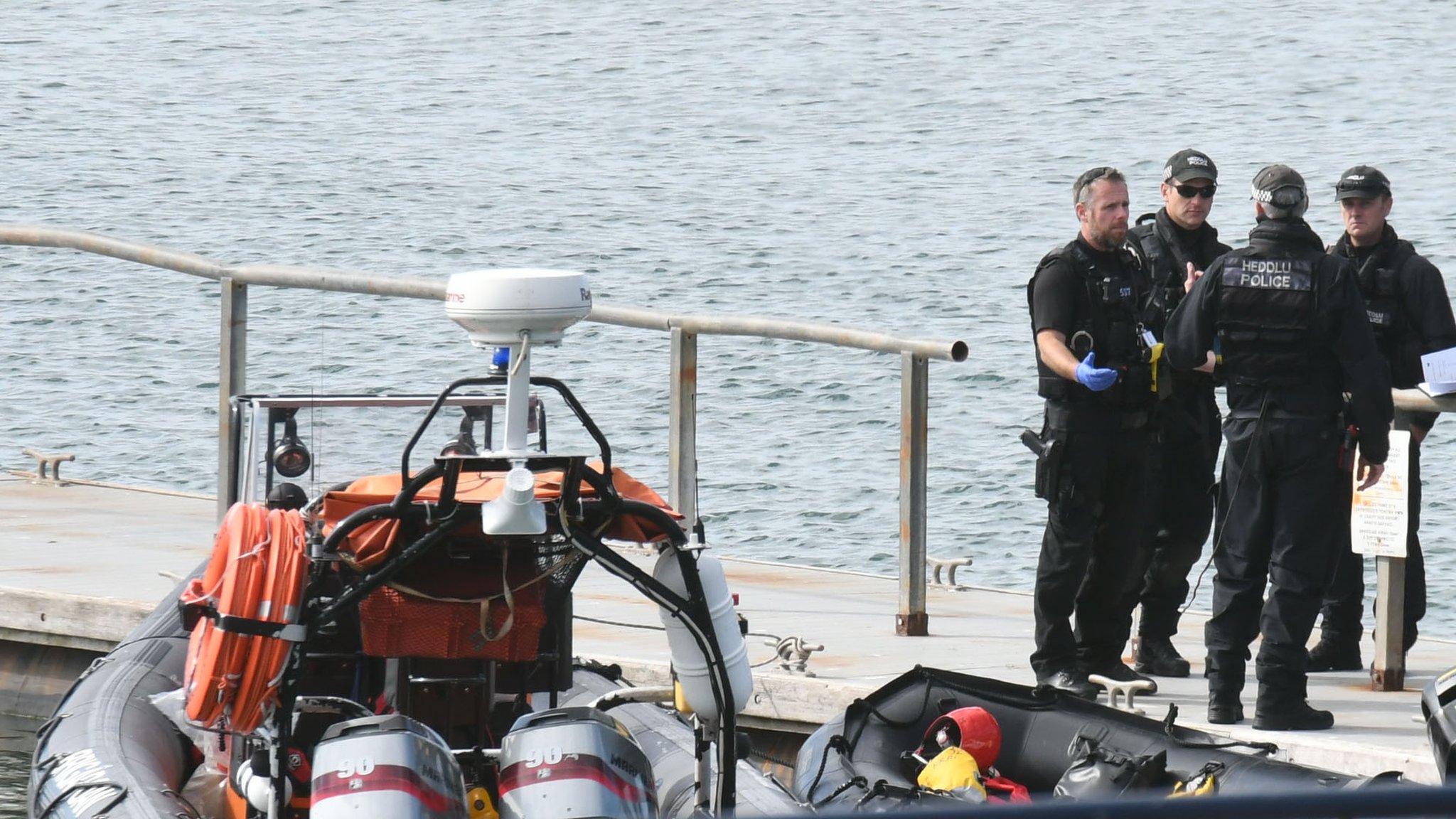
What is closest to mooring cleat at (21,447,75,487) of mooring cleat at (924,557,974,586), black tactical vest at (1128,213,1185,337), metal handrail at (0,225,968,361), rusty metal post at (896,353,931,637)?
metal handrail at (0,225,968,361)

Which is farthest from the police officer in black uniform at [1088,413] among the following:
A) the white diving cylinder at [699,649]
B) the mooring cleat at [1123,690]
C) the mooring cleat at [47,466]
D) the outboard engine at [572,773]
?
the mooring cleat at [47,466]

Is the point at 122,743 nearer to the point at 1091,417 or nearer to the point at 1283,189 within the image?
the point at 1091,417

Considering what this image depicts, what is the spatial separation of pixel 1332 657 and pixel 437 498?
4.08 m

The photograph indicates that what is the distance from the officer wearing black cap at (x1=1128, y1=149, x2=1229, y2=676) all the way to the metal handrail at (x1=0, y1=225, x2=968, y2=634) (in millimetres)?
771

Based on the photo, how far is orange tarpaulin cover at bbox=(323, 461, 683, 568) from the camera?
4840mm

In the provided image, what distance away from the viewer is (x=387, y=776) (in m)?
4.67

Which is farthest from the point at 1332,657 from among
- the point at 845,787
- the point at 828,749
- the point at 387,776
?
the point at 387,776

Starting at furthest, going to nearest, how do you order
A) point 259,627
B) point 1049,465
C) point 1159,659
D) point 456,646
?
point 1159,659
point 1049,465
point 456,646
point 259,627

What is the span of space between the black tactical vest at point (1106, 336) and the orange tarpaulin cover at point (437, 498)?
2.46 m

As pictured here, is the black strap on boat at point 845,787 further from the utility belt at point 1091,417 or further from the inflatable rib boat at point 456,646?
the utility belt at point 1091,417

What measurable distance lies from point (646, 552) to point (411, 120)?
20529 mm

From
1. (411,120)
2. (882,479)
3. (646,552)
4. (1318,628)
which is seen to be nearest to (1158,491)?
(1318,628)

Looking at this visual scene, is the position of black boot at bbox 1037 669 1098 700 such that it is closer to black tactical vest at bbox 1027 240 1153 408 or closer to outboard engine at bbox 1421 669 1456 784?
black tactical vest at bbox 1027 240 1153 408

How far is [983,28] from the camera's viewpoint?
32656 mm
